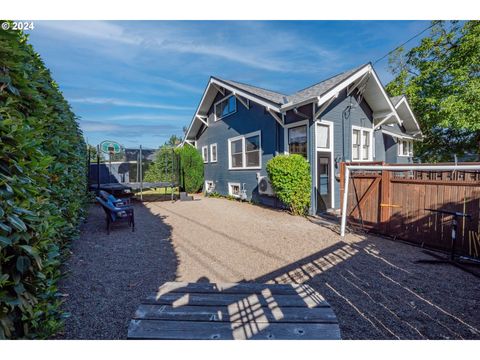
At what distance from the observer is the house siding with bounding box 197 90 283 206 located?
373 inches

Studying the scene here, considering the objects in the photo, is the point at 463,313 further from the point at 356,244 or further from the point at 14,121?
the point at 14,121

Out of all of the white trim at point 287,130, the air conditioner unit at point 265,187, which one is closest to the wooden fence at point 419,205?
the white trim at point 287,130

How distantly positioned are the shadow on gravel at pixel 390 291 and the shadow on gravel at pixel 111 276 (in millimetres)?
1670

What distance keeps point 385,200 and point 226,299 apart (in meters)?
4.97

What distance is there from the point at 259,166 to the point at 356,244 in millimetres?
5853

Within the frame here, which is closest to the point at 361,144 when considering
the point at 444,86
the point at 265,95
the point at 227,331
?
the point at 265,95

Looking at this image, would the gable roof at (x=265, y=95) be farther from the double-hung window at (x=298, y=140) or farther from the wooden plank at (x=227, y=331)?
the wooden plank at (x=227, y=331)

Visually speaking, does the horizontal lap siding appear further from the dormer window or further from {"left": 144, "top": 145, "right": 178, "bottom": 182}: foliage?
{"left": 144, "top": 145, "right": 178, "bottom": 182}: foliage

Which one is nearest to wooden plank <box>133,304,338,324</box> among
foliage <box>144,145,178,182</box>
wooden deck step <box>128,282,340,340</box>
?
wooden deck step <box>128,282,340,340</box>

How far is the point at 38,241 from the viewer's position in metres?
1.84

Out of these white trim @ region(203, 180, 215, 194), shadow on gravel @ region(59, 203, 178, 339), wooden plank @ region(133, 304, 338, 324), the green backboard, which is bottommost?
shadow on gravel @ region(59, 203, 178, 339)

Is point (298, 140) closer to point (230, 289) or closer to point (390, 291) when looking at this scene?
point (390, 291)

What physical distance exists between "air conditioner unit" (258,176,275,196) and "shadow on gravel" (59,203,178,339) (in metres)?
4.24

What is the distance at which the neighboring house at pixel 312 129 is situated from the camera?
798 centimetres
